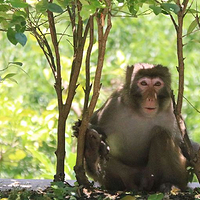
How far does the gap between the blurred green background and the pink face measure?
162cm

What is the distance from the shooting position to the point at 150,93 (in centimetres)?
412

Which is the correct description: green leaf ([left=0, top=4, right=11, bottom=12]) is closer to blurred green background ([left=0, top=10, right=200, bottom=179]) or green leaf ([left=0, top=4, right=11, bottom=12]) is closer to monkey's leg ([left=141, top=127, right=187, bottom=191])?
monkey's leg ([left=141, top=127, right=187, bottom=191])

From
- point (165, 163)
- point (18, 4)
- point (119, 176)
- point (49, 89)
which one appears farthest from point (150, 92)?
point (49, 89)

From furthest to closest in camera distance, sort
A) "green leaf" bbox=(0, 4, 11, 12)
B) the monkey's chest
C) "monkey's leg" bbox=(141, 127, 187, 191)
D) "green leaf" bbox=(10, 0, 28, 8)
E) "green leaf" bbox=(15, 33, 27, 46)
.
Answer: the monkey's chest
"monkey's leg" bbox=(141, 127, 187, 191)
"green leaf" bbox=(0, 4, 11, 12)
"green leaf" bbox=(15, 33, 27, 46)
"green leaf" bbox=(10, 0, 28, 8)

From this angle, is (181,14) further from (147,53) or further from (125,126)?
(147,53)

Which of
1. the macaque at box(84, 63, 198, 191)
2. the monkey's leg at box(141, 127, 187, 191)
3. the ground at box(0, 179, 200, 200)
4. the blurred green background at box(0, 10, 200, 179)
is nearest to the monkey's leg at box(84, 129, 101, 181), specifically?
the macaque at box(84, 63, 198, 191)

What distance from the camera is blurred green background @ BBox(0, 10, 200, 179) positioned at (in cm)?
589

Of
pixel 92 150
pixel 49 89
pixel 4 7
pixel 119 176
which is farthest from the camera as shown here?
pixel 49 89

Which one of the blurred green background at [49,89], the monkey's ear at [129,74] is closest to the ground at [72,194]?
the monkey's ear at [129,74]

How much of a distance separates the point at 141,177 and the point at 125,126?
0.46m

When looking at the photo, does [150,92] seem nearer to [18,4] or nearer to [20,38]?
[20,38]

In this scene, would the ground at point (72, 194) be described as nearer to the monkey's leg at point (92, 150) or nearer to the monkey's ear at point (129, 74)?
the monkey's leg at point (92, 150)

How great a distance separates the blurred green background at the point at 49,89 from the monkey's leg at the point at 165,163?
1584 millimetres

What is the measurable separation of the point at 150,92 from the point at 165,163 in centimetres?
55
